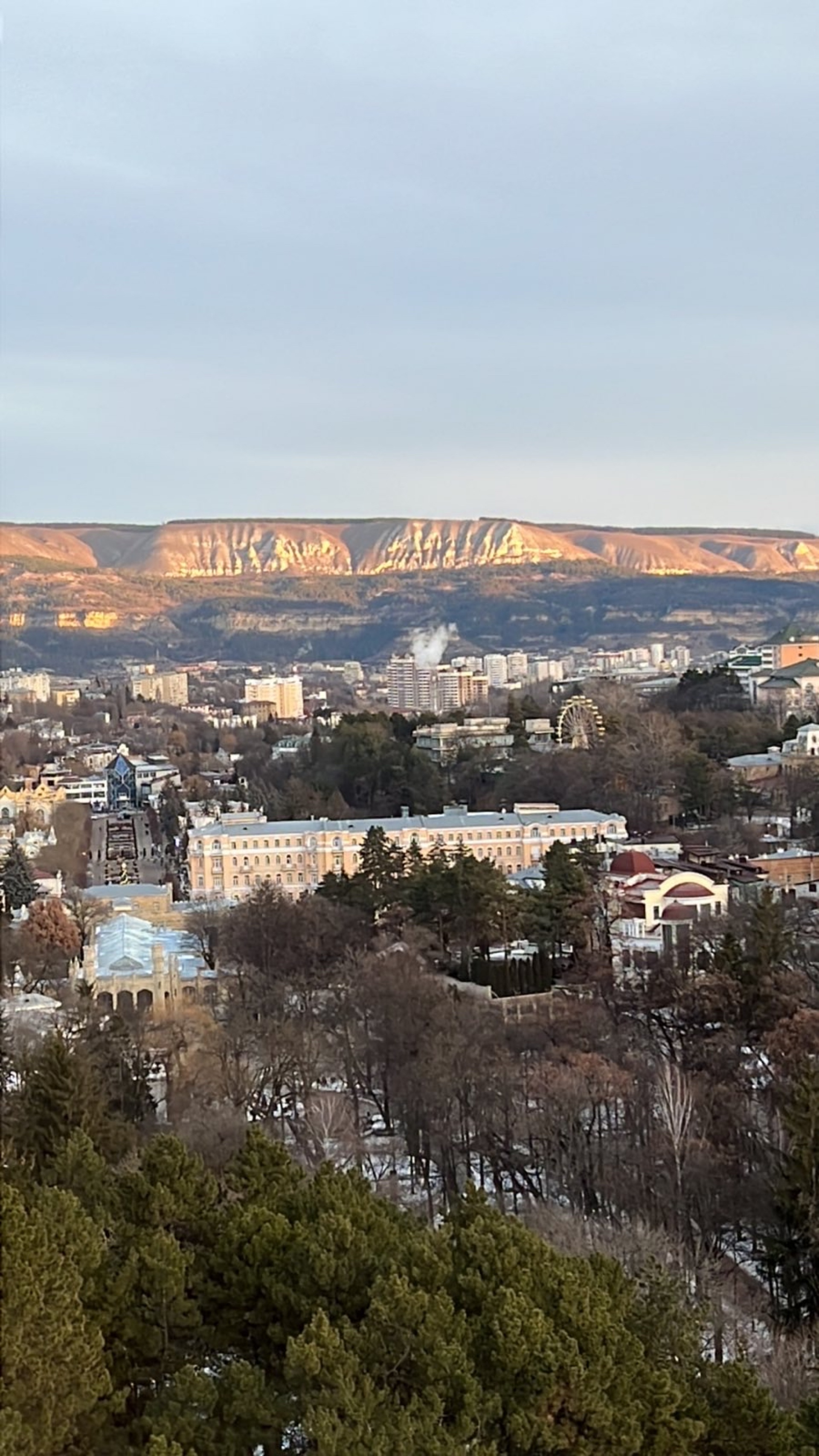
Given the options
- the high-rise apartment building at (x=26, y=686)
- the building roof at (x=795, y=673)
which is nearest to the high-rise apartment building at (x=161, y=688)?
the high-rise apartment building at (x=26, y=686)

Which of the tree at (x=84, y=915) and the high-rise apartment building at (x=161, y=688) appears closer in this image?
the tree at (x=84, y=915)

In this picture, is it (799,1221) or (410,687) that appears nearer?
(799,1221)

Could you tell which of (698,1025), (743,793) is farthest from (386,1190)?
(743,793)

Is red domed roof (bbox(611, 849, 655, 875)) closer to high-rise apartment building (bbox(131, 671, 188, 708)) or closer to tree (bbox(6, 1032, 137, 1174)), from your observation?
tree (bbox(6, 1032, 137, 1174))

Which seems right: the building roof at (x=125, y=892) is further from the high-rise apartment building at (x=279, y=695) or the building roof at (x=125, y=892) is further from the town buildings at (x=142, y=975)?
the high-rise apartment building at (x=279, y=695)

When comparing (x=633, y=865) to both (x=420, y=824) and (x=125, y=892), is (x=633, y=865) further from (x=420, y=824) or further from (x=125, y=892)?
(x=125, y=892)

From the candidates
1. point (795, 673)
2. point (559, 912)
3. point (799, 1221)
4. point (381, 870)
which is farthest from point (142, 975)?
point (795, 673)
